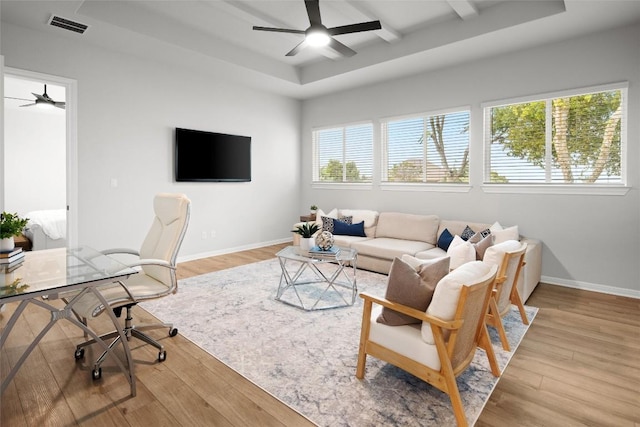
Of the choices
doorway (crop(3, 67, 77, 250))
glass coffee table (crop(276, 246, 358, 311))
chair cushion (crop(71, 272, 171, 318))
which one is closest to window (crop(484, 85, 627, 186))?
glass coffee table (crop(276, 246, 358, 311))

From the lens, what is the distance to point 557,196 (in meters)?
4.32

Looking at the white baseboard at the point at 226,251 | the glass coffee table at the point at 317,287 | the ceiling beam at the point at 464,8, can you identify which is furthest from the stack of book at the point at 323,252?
the ceiling beam at the point at 464,8

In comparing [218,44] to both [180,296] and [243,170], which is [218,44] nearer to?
[243,170]

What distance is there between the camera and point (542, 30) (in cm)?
393

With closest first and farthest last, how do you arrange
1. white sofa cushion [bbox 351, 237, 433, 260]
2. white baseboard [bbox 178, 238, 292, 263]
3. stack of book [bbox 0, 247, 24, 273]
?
stack of book [bbox 0, 247, 24, 273]
white sofa cushion [bbox 351, 237, 433, 260]
white baseboard [bbox 178, 238, 292, 263]

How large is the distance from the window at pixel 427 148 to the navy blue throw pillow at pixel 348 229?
3.48 feet

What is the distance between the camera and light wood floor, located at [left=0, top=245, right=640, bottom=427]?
1874 millimetres

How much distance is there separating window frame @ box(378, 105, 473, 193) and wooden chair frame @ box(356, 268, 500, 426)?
3.33m

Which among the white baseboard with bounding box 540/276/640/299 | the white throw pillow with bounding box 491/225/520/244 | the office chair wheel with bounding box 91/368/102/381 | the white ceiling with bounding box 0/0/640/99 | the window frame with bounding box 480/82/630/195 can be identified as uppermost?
the white ceiling with bounding box 0/0/640/99

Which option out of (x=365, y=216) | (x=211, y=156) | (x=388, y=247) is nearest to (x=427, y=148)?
(x=365, y=216)

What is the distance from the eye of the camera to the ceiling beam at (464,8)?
3756 millimetres

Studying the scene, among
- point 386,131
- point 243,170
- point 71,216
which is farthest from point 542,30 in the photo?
point 71,216

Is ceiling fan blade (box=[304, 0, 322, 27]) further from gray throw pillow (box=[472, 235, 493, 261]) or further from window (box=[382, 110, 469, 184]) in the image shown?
window (box=[382, 110, 469, 184])

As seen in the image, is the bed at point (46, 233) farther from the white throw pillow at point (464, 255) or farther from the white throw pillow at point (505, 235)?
the white throw pillow at point (505, 235)
